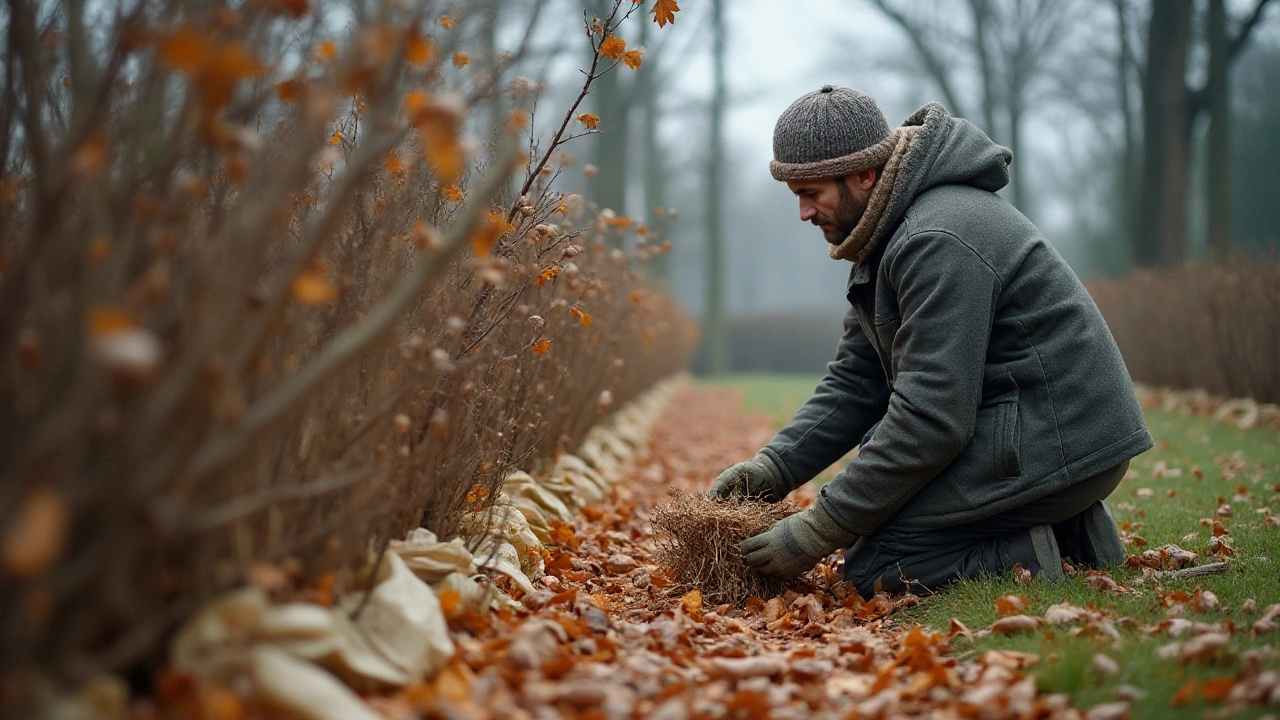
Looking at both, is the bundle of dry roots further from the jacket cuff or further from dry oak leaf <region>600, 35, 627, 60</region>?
dry oak leaf <region>600, 35, 627, 60</region>

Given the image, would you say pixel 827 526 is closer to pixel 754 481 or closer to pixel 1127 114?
pixel 754 481

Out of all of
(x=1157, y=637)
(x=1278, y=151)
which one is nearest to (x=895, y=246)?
(x=1157, y=637)

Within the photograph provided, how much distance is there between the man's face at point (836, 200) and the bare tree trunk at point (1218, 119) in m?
11.0

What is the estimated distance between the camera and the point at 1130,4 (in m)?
17.1

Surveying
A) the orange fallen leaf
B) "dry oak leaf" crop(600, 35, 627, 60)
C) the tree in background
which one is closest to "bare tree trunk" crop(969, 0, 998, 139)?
the tree in background

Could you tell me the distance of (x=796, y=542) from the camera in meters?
3.00

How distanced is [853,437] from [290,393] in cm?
250

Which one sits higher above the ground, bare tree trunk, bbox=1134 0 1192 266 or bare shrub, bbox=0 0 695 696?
bare tree trunk, bbox=1134 0 1192 266

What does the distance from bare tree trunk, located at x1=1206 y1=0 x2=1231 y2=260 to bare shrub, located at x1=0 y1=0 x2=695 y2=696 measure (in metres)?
12.3

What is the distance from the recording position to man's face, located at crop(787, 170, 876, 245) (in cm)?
316

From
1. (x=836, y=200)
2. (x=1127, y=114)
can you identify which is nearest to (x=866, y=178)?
(x=836, y=200)

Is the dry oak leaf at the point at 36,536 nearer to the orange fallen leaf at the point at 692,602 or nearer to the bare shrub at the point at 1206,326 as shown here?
the orange fallen leaf at the point at 692,602

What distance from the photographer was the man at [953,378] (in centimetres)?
289

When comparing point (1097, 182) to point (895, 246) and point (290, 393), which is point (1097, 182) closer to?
point (895, 246)
